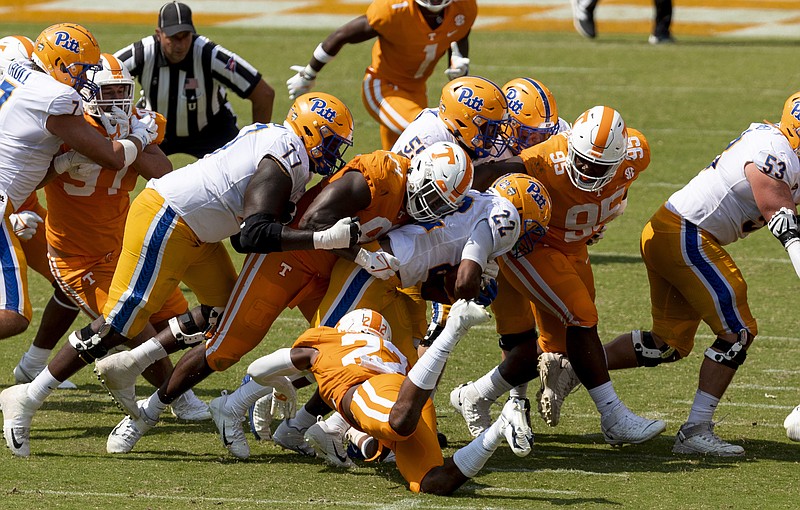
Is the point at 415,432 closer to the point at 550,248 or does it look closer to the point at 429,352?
the point at 429,352

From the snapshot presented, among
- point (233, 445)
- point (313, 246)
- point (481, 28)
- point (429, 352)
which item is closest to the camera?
point (429, 352)

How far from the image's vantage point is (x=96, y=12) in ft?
64.6

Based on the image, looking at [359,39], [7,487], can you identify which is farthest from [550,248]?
[359,39]

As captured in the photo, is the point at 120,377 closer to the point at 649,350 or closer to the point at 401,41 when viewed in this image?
the point at 649,350

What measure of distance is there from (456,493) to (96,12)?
52.9 ft

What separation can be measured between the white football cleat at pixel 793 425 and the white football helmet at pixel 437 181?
1.63m

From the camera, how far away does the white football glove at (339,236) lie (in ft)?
16.1

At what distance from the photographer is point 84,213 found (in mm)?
6000

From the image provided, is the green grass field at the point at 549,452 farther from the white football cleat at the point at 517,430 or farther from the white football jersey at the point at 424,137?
the white football jersey at the point at 424,137

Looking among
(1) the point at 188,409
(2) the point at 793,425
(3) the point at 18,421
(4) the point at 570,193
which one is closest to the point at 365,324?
(4) the point at 570,193

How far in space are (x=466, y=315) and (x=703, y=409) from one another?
4.78ft

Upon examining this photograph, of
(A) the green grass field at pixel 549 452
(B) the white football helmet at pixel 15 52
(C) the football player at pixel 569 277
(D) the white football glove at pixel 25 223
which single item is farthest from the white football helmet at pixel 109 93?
(C) the football player at pixel 569 277

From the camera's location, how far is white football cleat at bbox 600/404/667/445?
18.1 ft

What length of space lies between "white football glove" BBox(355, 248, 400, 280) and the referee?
10.9ft
